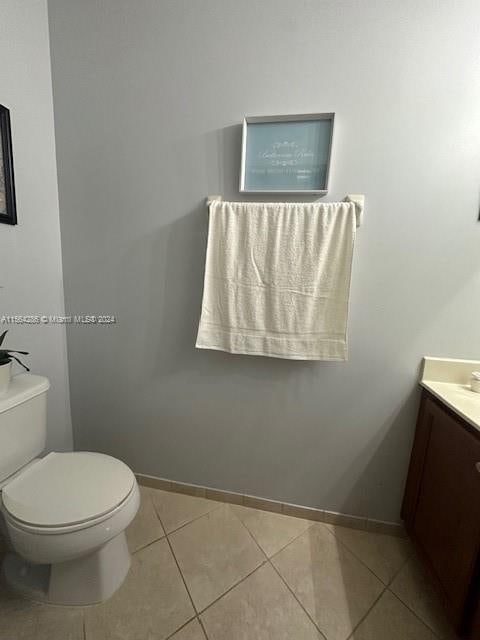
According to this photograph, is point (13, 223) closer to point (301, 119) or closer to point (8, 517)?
point (8, 517)

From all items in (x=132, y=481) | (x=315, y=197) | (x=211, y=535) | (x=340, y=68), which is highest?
(x=340, y=68)

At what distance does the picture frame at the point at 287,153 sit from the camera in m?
1.05

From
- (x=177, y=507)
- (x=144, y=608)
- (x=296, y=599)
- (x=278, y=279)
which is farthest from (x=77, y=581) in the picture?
(x=278, y=279)

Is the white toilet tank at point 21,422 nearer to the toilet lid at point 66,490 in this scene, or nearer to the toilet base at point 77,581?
the toilet lid at point 66,490

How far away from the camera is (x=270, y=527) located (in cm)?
130

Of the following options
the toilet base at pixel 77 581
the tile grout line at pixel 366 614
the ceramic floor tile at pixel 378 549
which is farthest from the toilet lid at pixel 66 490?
the ceramic floor tile at pixel 378 549

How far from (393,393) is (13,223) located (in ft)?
5.73

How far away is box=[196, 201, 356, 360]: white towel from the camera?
106 cm

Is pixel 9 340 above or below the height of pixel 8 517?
above

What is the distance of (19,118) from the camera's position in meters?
1.12

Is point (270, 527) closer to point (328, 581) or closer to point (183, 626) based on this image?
point (328, 581)

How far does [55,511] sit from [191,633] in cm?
60

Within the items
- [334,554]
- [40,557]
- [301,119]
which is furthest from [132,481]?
[301,119]

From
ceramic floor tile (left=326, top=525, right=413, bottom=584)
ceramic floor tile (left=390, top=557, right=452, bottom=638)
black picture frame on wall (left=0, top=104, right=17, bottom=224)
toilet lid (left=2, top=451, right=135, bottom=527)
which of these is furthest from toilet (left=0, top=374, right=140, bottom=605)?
ceramic floor tile (left=390, top=557, right=452, bottom=638)
